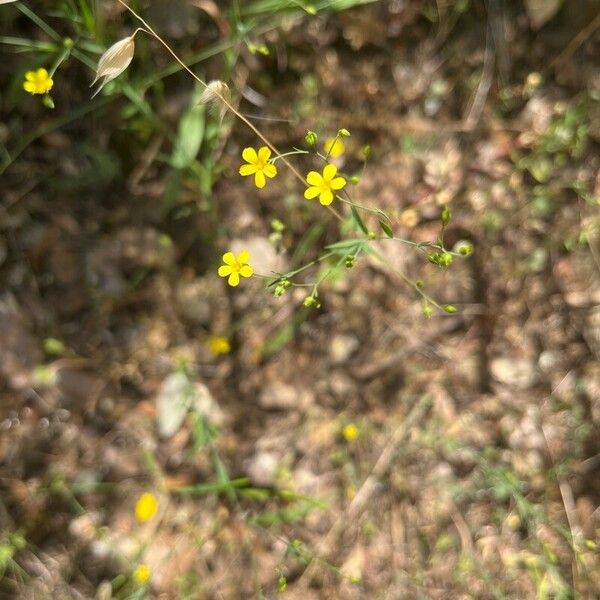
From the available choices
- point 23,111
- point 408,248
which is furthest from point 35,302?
point 408,248

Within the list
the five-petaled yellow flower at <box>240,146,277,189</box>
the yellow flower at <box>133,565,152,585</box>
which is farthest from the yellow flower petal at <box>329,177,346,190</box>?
the yellow flower at <box>133,565,152,585</box>

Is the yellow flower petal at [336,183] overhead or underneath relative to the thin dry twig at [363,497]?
overhead

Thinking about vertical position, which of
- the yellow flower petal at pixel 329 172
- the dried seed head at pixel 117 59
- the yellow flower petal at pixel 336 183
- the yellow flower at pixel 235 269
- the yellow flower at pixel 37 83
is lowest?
the yellow flower at pixel 235 269

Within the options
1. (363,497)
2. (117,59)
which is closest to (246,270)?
(117,59)

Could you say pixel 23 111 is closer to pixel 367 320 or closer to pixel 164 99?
pixel 164 99

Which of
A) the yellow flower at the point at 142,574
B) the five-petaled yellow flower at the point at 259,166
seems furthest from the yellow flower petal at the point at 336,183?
the yellow flower at the point at 142,574

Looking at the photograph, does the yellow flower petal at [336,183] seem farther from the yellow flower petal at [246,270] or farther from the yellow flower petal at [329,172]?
the yellow flower petal at [246,270]

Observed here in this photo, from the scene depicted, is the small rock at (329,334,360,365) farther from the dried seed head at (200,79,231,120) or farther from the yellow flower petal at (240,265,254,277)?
the dried seed head at (200,79,231,120)
